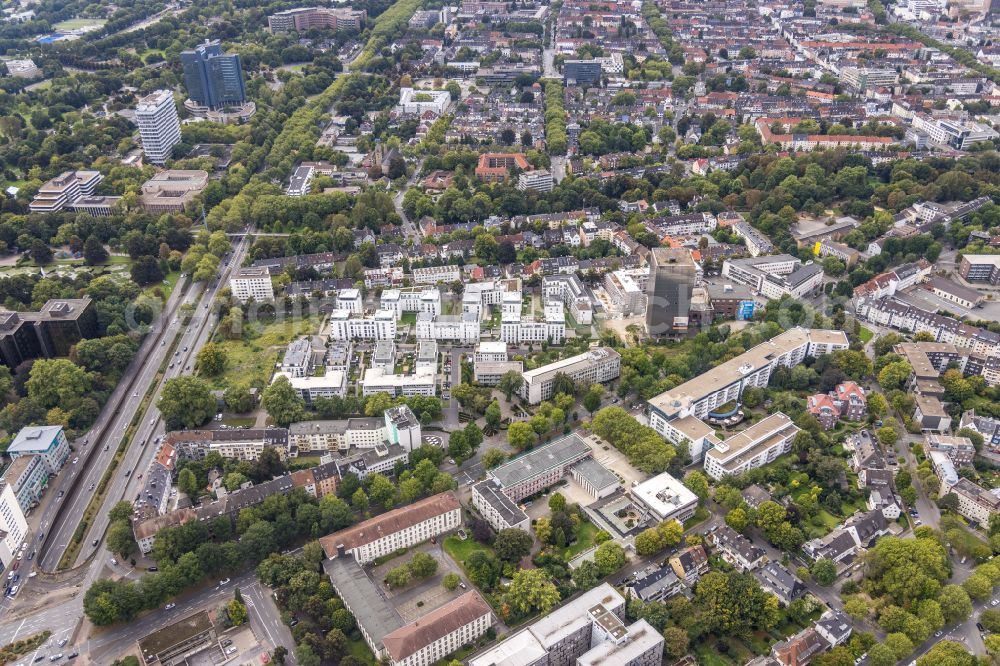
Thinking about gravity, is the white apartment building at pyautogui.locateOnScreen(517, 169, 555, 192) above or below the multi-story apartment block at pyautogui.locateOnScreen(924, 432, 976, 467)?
above

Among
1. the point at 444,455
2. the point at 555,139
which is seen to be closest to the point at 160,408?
the point at 444,455

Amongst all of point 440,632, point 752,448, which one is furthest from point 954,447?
point 440,632

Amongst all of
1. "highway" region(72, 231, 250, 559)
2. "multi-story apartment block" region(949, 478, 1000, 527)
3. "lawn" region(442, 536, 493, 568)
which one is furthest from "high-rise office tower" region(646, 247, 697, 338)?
"highway" region(72, 231, 250, 559)

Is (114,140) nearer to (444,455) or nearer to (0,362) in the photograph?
(0,362)

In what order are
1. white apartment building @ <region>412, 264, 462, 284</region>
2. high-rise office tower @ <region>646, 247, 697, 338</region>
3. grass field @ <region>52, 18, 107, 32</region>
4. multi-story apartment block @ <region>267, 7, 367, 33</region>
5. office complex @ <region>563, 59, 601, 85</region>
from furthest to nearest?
1. grass field @ <region>52, 18, 107, 32</region>
2. multi-story apartment block @ <region>267, 7, 367, 33</region>
3. office complex @ <region>563, 59, 601, 85</region>
4. white apartment building @ <region>412, 264, 462, 284</region>
5. high-rise office tower @ <region>646, 247, 697, 338</region>

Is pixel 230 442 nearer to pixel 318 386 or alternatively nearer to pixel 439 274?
pixel 318 386

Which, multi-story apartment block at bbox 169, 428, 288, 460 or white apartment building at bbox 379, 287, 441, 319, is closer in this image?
multi-story apartment block at bbox 169, 428, 288, 460

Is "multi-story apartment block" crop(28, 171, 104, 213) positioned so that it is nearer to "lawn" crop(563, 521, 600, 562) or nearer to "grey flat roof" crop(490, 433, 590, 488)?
"grey flat roof" crop(490, 433, 590, 488)
